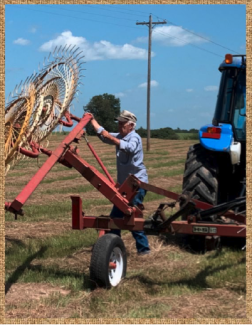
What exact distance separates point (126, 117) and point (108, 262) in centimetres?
177

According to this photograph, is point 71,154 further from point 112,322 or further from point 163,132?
point 163,132

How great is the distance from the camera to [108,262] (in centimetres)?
478

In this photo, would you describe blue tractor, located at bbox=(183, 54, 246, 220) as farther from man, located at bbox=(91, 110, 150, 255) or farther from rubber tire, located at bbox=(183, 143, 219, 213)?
man, located at bbox=(91, 110, 150, 255)

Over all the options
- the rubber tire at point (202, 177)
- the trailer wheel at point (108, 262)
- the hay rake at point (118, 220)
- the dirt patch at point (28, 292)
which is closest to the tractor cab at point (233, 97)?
the rubber tire at point (202, 177)

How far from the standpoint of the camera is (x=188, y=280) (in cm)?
503

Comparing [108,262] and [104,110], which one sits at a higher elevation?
[104,110]

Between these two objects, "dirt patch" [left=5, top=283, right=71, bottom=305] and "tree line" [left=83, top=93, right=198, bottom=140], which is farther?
"tree line" [left=83, top=93, right=198, bottom=140]

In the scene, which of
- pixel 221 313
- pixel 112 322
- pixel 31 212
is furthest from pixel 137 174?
pixel 31 212

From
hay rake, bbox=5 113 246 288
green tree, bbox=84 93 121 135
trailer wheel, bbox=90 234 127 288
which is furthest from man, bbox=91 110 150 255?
trailer wheel, bbox=90 234 127 288

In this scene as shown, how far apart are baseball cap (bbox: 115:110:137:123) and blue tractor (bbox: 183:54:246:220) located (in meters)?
0.99

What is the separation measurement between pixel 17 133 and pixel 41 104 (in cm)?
37

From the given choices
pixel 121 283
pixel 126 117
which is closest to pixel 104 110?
pixel 126 117

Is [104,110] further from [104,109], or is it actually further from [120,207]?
[120,207]

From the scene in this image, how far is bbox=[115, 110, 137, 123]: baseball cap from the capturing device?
5887 millimetres
